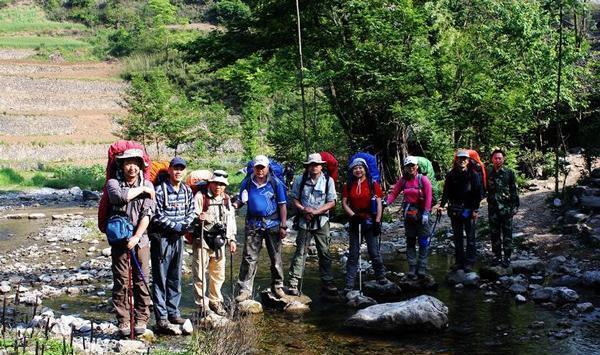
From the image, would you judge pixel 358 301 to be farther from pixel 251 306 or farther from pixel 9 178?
pixel 9 178

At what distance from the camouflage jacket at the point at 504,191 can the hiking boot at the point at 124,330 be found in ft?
21.3

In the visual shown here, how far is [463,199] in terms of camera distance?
33.4 ft

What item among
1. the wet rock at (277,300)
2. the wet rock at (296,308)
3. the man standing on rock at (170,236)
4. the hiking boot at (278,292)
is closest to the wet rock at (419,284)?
the wet rock at (277,300)

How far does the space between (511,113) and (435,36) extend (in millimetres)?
3055

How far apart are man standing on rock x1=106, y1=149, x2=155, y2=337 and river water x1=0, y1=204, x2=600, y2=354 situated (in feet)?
1.89

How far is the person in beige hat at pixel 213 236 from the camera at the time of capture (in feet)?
26.5

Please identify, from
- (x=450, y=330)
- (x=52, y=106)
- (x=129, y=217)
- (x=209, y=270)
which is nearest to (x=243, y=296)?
(x=209, y=270)

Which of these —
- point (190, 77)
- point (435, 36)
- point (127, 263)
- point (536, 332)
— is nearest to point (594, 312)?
point (536, 332)

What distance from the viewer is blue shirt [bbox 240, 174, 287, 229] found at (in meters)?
8.59

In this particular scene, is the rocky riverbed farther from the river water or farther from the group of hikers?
the group of hikers

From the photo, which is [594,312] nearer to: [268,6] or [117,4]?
A: [268,6]

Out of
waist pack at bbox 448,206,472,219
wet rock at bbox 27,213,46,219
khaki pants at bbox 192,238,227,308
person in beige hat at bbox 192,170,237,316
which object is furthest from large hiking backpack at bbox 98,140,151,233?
wet rock at bbox 27,213,46,219

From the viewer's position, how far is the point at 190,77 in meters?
76.8

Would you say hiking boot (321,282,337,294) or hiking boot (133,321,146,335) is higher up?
hiking boot (133,321,146,335)
